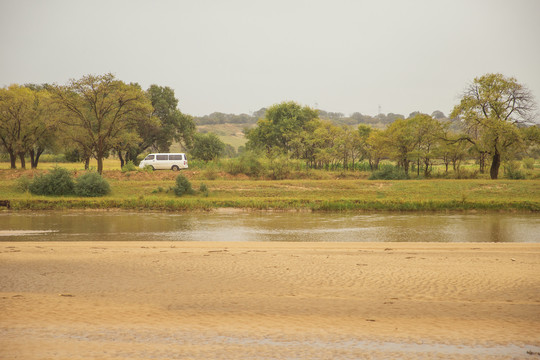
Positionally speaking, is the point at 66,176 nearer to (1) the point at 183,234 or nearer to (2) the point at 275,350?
(1) the point at 183,234

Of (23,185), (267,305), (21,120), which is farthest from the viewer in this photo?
(21,120)

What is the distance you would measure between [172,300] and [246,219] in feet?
51.3

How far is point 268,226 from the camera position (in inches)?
810

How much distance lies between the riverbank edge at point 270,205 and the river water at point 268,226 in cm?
108

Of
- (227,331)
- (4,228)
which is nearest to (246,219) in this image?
(4,228)

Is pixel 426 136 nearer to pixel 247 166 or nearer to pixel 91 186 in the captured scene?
pixel 247 166

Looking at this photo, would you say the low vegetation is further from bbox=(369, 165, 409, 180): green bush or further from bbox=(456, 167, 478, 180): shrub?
bbox=(456, 167, 478, 180): shrub

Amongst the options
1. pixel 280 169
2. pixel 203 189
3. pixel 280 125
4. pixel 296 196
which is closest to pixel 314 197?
pixel 296 196

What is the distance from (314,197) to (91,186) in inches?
601

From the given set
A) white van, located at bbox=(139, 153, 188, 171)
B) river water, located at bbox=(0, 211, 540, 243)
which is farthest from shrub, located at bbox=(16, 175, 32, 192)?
white van, located at bbox=(139, 153, 188, 171)

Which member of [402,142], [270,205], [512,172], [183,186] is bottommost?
[270,205]

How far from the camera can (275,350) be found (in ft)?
18.7

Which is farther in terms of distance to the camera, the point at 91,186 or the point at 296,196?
the point at 296,196

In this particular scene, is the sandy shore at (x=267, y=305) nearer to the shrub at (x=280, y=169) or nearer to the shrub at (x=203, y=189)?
the shrub at (x=203, y=189)
